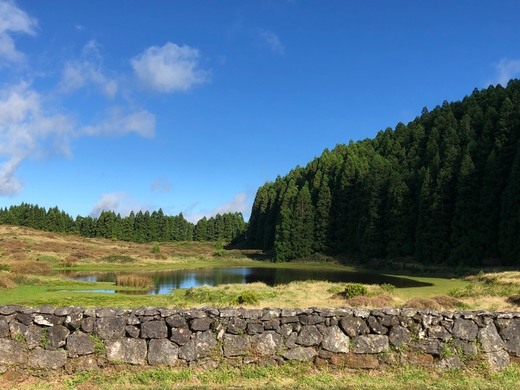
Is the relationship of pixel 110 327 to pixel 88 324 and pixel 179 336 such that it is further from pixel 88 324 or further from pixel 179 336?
pixel 179 336

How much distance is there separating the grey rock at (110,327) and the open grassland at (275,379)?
794 millimetres

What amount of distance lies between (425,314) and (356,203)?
104 m

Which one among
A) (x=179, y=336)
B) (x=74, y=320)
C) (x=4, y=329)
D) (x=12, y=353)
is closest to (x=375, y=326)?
(x=179, y=336)

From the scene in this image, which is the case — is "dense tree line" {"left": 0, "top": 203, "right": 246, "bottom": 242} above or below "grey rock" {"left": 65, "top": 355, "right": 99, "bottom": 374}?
above

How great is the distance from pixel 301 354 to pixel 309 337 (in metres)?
0.46

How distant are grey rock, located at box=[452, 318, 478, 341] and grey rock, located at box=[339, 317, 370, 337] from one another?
2.23 metres

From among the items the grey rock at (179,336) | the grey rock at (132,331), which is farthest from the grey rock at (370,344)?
the grey rock at (132,331)

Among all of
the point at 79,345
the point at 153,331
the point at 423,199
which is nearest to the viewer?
the point at 79,345

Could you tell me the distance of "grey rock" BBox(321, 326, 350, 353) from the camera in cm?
1102

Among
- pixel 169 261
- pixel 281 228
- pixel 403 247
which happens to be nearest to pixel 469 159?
pixel 403 247

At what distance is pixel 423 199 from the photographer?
85.4 metres

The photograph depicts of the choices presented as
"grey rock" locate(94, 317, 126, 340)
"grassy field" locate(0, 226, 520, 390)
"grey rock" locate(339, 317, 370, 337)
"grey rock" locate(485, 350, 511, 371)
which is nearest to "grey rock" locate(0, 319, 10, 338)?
"grassy field" locate(0, 226, 520, 390)

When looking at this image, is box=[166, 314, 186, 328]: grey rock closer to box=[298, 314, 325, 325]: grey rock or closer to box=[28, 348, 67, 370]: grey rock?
box=[28, 348, 67, 370]: grey rock

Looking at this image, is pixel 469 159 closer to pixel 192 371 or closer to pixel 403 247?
pixel 403 247
